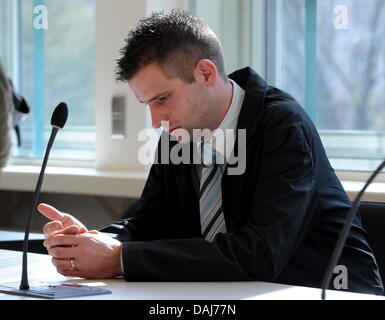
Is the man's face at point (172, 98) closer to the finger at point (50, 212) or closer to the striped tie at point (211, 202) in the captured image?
the striped tie at point (211, 202)

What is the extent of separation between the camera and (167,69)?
6.79 ft

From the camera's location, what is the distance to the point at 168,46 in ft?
6.85

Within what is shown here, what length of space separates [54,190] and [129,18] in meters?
0.94

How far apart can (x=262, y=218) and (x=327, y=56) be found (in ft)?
5.61

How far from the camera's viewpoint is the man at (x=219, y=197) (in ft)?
6.11

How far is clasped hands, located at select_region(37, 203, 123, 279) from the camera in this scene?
6.16 ft

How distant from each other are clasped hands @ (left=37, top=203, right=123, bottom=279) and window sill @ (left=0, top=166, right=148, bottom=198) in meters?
1.45

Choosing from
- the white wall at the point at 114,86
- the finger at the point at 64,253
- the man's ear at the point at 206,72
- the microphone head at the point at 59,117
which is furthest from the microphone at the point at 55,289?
the white wall at the point at 114,86

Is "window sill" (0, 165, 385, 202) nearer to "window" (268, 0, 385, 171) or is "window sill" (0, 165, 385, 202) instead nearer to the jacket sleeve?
"window" (268, 0, 385, 171)

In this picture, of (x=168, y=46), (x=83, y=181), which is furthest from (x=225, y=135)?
(x=83, y=181)

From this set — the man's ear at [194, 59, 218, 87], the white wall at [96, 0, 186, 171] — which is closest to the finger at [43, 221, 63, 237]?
the man's ear at [194, 59, 218, 87]

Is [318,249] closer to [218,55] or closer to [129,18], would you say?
[218,55]

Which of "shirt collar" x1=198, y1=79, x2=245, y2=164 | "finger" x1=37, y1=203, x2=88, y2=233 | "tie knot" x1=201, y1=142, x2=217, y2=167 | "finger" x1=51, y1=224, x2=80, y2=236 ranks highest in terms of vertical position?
"shirt collar" x1=198, y1=79, x2=245, y2=164
